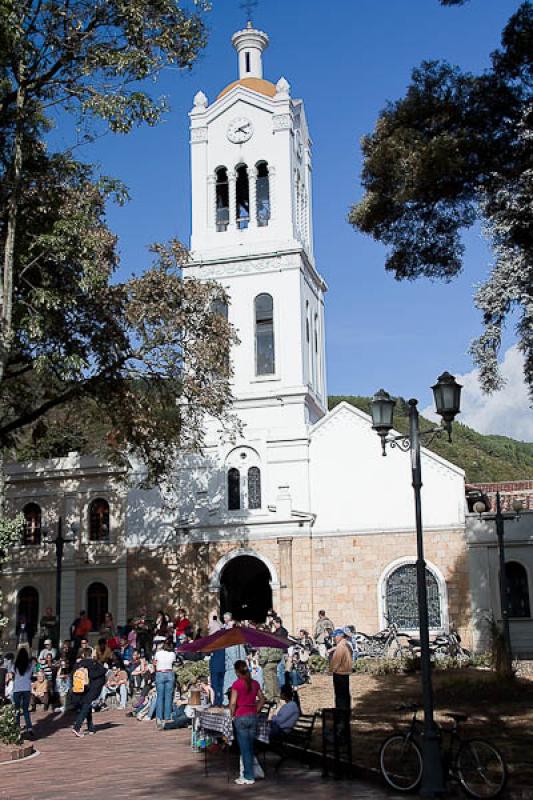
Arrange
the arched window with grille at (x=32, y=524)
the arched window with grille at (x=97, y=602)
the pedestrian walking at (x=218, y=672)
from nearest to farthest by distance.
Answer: the pedestrian walking at (x=218, y=672) → the arched window with grille at (x=97, y=602) → the arched window with grille at (x=32, y=524)

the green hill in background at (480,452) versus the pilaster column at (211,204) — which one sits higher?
the pilaster column at (211,204)

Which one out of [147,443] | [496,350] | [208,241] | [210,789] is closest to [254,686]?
[210,789]

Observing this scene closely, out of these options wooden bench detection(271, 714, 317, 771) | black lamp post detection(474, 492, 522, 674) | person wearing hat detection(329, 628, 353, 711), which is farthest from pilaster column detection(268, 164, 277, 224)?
wooden bench detection(271, 714, 317, 771)

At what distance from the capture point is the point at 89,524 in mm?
31266

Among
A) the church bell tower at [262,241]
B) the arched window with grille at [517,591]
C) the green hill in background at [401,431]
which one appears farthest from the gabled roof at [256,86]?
the arched window with grille at [517,591]

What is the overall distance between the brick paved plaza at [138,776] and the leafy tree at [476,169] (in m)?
6.23

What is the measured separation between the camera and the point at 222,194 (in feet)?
112

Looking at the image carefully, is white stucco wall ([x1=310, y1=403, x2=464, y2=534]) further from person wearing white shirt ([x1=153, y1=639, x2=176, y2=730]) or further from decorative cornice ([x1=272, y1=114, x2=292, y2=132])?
person wearing white shirt ([x1=153, y1=639, x2=176, y2=730])

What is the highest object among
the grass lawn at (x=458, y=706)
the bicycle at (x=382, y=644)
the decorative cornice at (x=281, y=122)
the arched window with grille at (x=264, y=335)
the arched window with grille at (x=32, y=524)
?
the decorative cornice at (x=281, y=122)

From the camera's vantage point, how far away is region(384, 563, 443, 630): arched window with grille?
90.9 ft

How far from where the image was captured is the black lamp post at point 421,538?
33.1 ft

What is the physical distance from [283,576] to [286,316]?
8781 millimetres

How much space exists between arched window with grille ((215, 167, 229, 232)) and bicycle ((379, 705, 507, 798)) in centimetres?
2534

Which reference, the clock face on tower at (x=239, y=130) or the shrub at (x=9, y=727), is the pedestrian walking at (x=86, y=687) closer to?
the shrub at (x=9, y=727)
